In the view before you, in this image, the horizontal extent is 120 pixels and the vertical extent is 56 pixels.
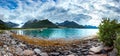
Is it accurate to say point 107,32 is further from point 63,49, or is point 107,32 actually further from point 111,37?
point 63,49

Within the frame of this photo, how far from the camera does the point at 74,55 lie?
70.3 ft

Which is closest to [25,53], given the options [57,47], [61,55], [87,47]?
[61,55]

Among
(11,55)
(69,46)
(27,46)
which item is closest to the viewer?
(11,55)

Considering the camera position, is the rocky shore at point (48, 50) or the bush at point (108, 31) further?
the bush at point (108, 31)

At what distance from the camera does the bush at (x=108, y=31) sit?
69.7 ft

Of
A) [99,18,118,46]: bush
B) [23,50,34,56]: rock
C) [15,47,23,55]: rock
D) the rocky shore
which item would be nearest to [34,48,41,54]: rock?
the rocky shore

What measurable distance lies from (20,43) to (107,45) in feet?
24.1

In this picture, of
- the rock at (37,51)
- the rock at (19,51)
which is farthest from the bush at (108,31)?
the rock at (19,51)

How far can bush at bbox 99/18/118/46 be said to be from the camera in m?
21.3

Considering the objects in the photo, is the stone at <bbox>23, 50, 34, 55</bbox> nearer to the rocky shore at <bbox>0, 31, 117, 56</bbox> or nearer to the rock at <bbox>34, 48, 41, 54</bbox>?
the rocky shore at <bbox>0, 31, 117, 56</bbox>

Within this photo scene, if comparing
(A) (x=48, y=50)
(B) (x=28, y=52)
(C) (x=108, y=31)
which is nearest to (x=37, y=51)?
(B) (x=28, y=52)

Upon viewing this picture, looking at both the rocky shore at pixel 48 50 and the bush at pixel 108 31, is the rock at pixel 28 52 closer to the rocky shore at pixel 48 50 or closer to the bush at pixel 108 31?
the rocky shore at pixel 48 50

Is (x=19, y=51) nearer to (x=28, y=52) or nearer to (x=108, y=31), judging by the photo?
(x=28, y=52)

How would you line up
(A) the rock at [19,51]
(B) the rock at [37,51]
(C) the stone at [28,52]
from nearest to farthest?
1. (A) the rock at [19,51]
2. (C) the stone at [28,52]
3. (B) the rock at [37,51]
